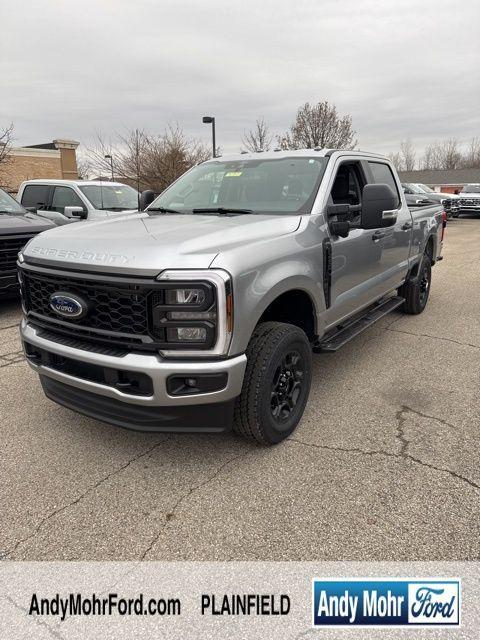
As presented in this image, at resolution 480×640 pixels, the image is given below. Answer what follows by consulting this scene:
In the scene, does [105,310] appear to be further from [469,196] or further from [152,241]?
[469,196]

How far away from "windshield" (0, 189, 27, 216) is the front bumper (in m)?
4.98

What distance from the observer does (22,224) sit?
6.59 m

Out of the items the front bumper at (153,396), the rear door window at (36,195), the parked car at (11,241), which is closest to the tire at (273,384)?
the front bumper at (153,396)

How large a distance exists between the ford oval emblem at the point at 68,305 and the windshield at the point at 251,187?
57.2 inches

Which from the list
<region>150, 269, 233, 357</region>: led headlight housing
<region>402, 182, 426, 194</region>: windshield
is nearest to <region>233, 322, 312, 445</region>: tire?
<region>150, 269, 233, 357</region>: led headlight housing

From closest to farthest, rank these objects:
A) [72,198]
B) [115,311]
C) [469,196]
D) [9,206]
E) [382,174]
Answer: [115,311], [382,174], [9,206], [72,198], [469,196]

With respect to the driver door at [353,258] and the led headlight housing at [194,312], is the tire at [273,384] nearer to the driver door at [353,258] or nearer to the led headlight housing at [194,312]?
the led headlight housing at [194,312]

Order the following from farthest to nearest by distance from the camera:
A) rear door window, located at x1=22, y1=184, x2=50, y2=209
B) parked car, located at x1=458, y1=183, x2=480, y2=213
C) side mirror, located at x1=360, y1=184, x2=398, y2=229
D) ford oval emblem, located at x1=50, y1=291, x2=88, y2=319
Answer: parked car, located at x1=458, y1=183, x2=480, y2=213, rear door window, located at x1=22, y1=184, x2=50, y2=209, side mirror, located at x1=360, y1=184, x2=398, y2=229, ford oval emblem, located at x1=50, y1=291, x2=88, y2=319

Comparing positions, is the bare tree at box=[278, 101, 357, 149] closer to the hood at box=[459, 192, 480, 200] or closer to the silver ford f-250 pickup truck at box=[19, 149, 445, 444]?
the hood at box=[459, 192, 480, 200]

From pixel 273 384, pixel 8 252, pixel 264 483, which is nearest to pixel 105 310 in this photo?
pixel 273 384

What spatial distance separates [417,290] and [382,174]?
5.80 feet

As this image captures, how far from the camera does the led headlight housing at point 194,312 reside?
97.7 inches

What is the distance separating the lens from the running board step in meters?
3.78

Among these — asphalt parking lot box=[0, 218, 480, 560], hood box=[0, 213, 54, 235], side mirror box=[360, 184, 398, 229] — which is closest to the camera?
asphalt parking lot box=[0, 218, 480, 560]
